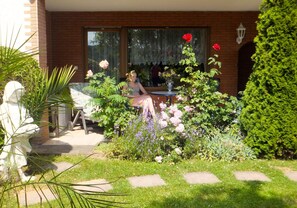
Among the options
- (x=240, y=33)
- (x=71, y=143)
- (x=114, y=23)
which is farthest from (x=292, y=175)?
(x=114, y=23)

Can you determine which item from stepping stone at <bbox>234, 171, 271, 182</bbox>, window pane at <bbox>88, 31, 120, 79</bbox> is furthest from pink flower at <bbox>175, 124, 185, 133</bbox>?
window pane at <bbox>88, 31, 120, 79</bbox>

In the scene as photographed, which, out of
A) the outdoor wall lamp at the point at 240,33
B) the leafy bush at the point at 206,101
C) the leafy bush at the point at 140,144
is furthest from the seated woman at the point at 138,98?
the outdoor wall lamp at the point at 240,33

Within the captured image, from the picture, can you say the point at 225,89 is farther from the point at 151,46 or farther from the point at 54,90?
the point at 54,90

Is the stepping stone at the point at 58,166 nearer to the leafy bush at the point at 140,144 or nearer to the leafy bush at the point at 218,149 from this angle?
the leafy bush at the point at 140,144

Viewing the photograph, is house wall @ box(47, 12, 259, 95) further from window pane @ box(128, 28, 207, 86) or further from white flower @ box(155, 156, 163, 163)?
white flower @ box(155, 156, 163, 163)

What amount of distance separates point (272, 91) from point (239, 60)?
15.8 ft

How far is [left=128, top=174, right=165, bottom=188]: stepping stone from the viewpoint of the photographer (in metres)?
4.33

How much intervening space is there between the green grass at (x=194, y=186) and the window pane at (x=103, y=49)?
492cm

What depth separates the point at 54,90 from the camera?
122 inches

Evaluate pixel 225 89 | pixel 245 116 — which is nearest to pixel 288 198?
pixel 245 116

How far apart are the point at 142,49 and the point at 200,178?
617cm

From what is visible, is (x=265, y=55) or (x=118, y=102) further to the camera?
(x=118, y=102)

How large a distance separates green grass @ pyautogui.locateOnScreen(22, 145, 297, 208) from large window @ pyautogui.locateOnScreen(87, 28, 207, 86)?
16.2ft

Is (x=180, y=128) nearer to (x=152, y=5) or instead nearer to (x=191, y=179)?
(x=191, y=179)
